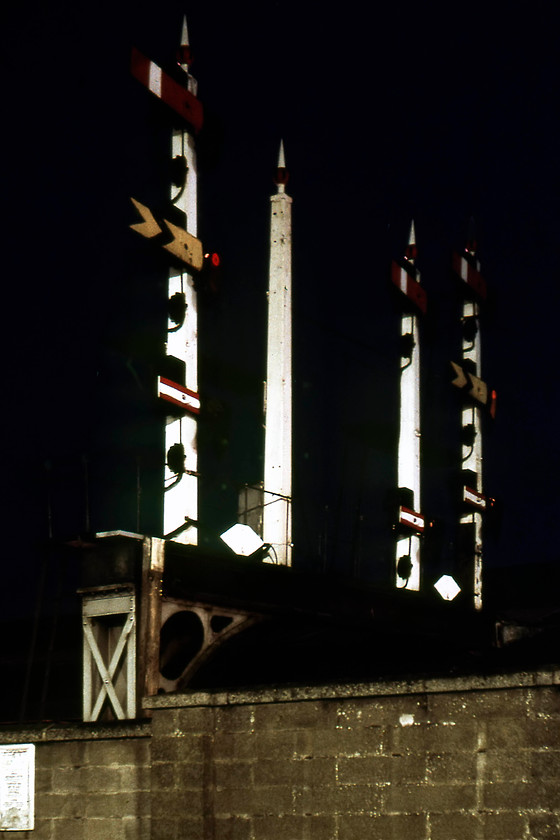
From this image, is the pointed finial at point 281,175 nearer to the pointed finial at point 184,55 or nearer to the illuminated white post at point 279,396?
the illuminated white post at point 279,396

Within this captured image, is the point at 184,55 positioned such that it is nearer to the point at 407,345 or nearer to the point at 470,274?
the point at 407,345

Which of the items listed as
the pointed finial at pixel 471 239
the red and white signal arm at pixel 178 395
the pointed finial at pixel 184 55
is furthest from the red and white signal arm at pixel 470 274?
the red and white signal arm at pixel 178 395

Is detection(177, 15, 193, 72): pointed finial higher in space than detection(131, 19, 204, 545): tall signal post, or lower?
higher

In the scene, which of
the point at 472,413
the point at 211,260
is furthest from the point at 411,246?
the point at 211,260

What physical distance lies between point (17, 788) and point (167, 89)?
38.4ft

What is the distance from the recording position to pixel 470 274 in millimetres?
28859

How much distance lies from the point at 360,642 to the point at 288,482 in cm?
297

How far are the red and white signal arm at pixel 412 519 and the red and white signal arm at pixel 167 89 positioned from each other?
9022 mm

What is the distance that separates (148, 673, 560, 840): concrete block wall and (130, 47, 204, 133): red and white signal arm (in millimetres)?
11386

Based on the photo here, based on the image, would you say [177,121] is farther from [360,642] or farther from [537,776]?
[537,776]

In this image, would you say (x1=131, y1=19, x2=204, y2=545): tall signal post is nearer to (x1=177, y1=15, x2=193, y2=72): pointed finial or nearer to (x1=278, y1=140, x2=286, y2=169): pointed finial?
(x1=177, y1=15, x2=193, y2=72): pointed finial

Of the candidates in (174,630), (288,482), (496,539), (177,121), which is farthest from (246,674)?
(496,539)

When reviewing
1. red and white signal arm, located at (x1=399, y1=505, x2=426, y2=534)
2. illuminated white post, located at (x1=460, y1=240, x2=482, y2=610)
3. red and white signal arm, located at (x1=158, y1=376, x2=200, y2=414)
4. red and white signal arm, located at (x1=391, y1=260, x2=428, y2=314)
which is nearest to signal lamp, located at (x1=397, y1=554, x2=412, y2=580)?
red and white signal arm, located at (x1=399, y1=505, x2=426, y2=534)

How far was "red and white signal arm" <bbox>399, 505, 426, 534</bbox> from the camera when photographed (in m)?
24.2
